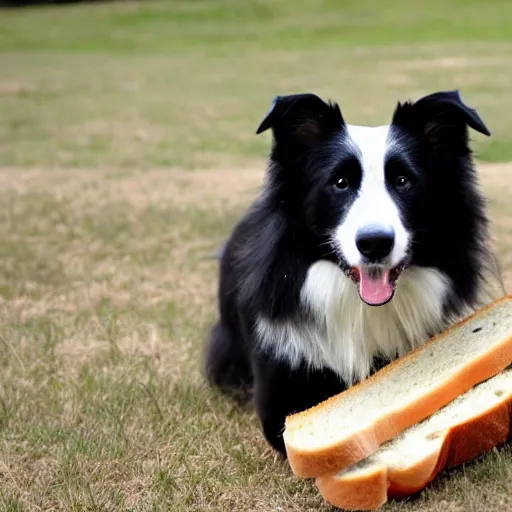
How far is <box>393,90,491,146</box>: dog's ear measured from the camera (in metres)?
→ 3.17

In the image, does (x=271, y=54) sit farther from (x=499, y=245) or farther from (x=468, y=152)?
(x=468, y=152)

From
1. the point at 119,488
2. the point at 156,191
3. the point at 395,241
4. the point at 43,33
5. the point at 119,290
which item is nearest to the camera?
the point at 395,241

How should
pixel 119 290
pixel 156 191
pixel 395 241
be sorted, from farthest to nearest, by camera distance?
pixel 156 191, pixel 119 290, pixel 395 241

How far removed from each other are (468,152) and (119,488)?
1.78 metres

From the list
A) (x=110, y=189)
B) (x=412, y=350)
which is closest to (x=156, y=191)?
(x=110, y=189)

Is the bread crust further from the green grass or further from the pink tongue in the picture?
the green grass

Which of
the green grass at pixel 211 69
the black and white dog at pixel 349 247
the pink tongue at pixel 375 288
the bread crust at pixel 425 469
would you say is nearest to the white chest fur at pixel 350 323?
the black and white dog at pixel 349 247

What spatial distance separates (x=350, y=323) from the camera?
334 centimetres

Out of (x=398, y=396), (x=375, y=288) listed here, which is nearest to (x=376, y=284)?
(x=375, y=288)

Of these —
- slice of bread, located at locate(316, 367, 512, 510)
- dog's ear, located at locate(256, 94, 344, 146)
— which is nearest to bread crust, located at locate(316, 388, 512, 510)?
slice of bread, located at locate(316, 367, 512, 510)

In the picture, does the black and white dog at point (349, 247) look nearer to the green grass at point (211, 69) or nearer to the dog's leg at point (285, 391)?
the dog's leg at point (285, 391)

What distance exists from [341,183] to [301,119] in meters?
0.32

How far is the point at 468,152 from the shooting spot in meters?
3.30

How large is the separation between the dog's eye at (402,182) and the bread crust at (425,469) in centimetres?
83
